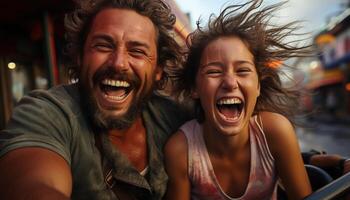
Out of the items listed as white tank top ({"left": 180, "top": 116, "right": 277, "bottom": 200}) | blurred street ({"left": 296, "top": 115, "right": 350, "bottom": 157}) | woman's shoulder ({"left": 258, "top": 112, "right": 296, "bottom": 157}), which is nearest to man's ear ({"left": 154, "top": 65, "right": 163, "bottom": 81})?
white tank top ({"left": 180, "top": 116, "right": 277, "bottom": 200})

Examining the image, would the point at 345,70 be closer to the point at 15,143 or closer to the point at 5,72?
the point at 5,72

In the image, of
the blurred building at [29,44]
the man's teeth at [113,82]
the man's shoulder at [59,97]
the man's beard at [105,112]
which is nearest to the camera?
the man's shoulder at [59,97]

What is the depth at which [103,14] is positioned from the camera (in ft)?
6.56

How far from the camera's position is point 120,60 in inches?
73.0

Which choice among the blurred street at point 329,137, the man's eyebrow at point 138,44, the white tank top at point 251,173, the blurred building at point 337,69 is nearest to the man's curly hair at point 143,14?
the man's eyebrow at point 138,44

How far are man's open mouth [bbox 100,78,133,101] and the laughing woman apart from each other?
36 cm

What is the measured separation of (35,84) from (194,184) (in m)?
5.17

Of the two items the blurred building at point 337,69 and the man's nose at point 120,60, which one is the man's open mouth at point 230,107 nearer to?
the man's nose at point 120,60

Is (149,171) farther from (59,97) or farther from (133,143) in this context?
(59,97)

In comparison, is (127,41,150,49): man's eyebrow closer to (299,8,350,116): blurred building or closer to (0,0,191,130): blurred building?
(0,0,191,130): blurred building

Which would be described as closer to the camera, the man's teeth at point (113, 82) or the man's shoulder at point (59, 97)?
the man's shoulder at point (59, 97)

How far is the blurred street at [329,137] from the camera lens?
11.1 m

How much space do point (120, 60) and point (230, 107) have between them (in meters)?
0.65

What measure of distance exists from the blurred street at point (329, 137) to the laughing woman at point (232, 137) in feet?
16.8
